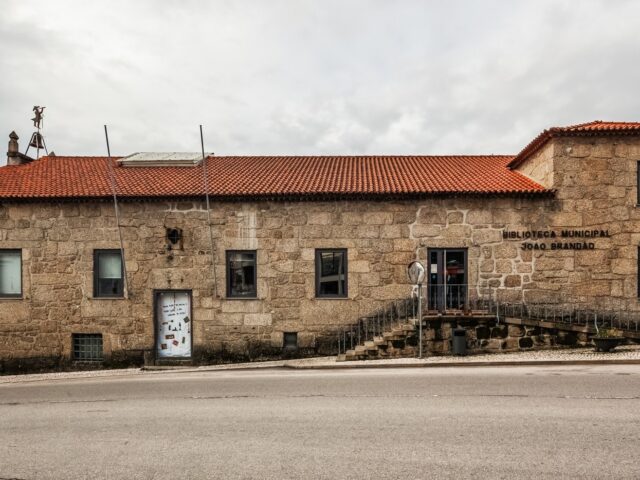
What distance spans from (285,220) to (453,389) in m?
8.16

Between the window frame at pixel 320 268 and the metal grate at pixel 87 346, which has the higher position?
the window frame at pixel 320 268

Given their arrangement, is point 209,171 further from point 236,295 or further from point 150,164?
point 236,295

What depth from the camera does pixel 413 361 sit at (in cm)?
1320

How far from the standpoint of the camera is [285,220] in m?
16.0

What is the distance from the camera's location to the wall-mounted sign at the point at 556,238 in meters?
15.4

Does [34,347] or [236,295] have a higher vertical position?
[236,295]

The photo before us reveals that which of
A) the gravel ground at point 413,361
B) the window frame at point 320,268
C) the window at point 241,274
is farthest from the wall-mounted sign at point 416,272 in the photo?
the window at point 241,274

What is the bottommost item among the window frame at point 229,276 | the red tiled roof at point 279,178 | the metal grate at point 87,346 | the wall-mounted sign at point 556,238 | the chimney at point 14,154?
the metal grate at point 87,346

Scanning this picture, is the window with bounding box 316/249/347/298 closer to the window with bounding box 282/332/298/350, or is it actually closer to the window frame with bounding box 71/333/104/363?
the window with bounding box 282/332/298/350

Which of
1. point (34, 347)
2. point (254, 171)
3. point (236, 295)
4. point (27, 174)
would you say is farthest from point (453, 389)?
point (27, 174)

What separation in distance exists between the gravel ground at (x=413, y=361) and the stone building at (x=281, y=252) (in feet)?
2.59

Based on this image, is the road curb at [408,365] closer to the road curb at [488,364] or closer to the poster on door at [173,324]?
the road curb at [488,364]

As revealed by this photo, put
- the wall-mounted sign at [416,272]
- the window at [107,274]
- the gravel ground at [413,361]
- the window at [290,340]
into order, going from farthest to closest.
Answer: the window at [107,274]
the window at [290,340]
the wall-mounted sign at [416,272]
the gravel ground at [413,361]

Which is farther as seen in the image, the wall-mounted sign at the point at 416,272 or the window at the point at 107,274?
the window at the point at 107,274
